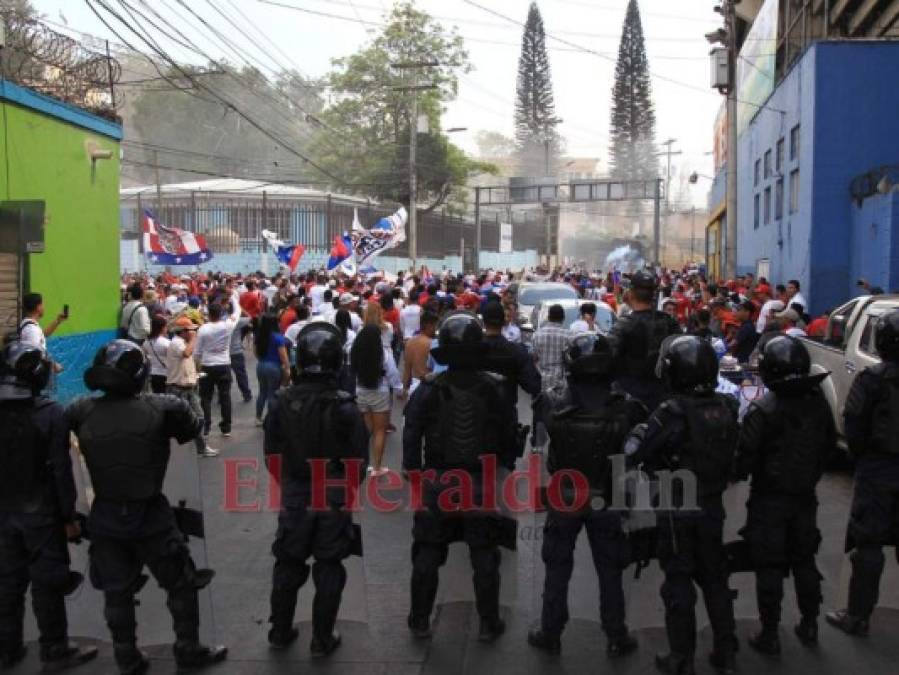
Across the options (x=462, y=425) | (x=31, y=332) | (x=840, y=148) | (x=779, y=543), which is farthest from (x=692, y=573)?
(x=840, y=148)

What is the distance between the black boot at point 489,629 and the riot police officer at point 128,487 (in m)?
1.54

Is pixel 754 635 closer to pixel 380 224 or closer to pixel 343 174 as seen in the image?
pixel 380 224

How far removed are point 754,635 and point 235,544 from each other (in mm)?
3712

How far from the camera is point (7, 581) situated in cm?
480

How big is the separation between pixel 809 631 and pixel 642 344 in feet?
7.31

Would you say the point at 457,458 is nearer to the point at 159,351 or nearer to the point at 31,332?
the point at 31,332

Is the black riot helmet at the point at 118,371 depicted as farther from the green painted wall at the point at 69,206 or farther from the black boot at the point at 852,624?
the green painted wall at the point at 69,206

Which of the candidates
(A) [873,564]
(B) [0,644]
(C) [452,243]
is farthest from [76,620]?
(C) [452,243]

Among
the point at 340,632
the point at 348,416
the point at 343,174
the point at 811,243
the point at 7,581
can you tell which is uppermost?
the point at 343,174

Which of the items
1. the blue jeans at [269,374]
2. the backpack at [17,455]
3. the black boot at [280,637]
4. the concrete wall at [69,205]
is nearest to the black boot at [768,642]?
the black boot at [280,637]

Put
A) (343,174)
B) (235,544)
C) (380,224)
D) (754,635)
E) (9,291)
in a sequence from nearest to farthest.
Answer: (754,635) < (235,544) < (9,291) < (380,224) < (343,174)

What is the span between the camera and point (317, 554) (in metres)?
4.93

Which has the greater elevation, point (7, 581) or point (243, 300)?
point (243, 300)

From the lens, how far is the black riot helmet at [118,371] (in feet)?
15.3
